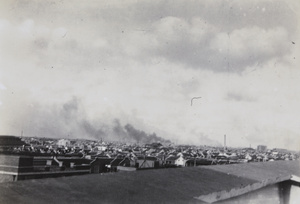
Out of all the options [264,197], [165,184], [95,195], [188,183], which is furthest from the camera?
[264,197]

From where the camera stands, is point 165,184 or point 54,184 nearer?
point 54,184

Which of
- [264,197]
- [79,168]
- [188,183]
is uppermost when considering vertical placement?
[188,183]

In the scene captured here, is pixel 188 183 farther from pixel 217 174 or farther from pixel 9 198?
pixel 9 198

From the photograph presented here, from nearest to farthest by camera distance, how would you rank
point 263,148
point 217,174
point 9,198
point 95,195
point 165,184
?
Answer: point 9,198
point 95,195
point 165,184
point 217,174
point 263,148

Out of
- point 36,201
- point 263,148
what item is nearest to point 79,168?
point 36,201

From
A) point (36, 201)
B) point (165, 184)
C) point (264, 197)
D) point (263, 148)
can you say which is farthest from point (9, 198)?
point (263, 148)

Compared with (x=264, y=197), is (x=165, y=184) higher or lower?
higher
